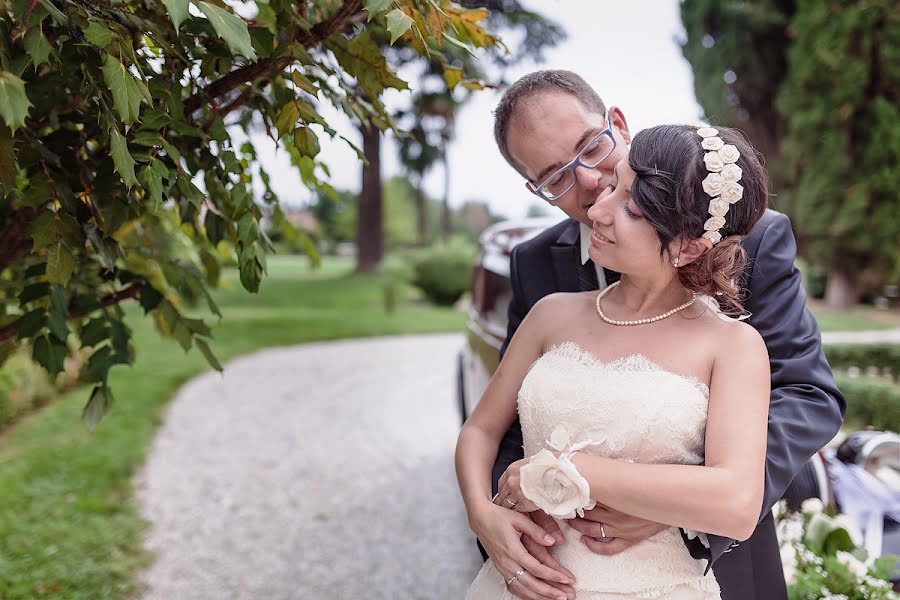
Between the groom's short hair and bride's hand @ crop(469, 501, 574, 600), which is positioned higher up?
the groom's short hair

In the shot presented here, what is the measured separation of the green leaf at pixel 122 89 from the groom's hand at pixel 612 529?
1.24 m

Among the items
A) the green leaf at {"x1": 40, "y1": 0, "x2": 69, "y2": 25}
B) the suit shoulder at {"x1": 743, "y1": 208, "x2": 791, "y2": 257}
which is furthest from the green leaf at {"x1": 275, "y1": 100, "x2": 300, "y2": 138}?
Answer: the suit shoulder at {"x1": 743, "y1": 208, "x2": 791, "y2": 257}

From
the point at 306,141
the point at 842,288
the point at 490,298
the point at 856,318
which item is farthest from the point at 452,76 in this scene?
the point at 842,288

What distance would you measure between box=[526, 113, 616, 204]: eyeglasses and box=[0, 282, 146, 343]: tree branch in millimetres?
1279

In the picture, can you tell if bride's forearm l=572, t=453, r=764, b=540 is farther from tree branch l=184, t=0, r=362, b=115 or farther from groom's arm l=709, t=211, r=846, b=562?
tree branch l=184, t=0, r=362, b=115

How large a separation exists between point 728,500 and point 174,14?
1.29m

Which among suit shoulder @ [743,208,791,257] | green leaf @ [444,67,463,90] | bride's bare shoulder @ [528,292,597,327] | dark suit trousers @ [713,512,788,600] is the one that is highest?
green leaf @ [444,67,463,90]

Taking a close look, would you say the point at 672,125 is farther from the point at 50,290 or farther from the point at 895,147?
the point at 895,147

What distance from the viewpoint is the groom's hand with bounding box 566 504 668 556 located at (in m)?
1.64

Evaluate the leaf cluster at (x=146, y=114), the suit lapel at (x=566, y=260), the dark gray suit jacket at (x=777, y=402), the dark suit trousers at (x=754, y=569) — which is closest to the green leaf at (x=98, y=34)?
the leaf cluster at (x=146, y=114)

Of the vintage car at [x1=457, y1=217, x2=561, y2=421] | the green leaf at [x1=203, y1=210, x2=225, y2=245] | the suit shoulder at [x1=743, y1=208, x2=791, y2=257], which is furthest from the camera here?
the vintage car at [x1=457, y1=217, x2=561, y2=421]

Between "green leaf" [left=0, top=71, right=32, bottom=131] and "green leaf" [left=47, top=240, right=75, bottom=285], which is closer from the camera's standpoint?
"green leaf" [left=0, top=71, right=32, bottom=131]

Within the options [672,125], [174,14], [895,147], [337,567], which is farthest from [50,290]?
[895,147]

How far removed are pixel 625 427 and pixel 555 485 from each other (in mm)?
Result: 229
